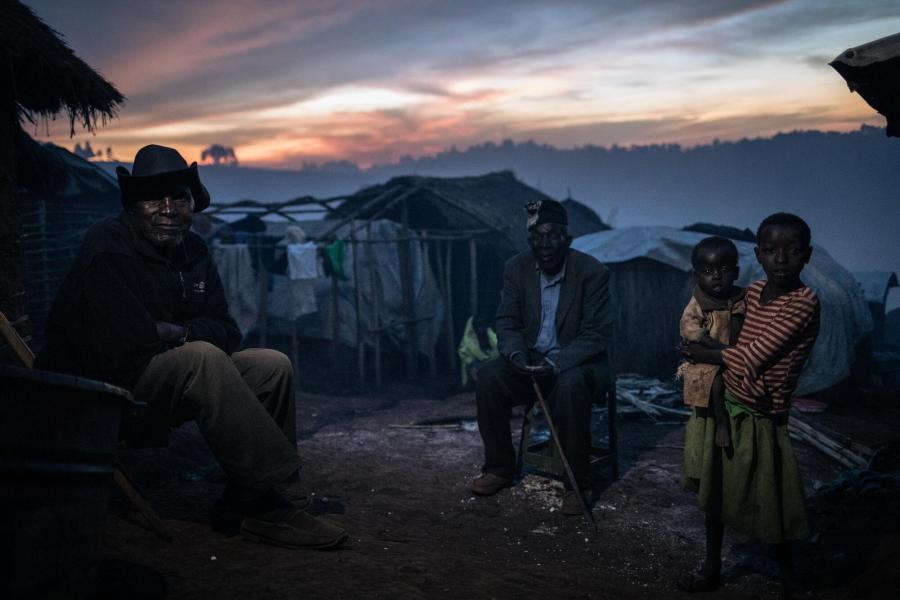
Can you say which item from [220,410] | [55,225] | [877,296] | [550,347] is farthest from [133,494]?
[877,296]

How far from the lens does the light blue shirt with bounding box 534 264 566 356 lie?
520 centimetres

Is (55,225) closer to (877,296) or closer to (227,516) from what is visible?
(227,516)

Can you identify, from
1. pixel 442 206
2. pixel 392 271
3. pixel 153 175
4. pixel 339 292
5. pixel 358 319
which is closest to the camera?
pixel 153 175

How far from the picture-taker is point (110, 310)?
121 inches

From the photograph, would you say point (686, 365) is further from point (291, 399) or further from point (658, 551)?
point (291, 399)

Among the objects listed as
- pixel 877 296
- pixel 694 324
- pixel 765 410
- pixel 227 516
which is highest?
pixel 694 324

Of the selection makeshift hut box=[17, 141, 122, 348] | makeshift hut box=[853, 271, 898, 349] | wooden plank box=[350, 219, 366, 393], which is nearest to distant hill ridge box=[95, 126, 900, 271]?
makeshift hut box=[853, 271, 898, 349]

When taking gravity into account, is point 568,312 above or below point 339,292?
above

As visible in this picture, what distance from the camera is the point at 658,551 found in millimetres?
3963

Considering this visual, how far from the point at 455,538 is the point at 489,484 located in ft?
2.83

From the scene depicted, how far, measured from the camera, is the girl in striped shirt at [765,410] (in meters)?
2.91

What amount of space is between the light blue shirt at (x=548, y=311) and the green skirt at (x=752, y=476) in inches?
79.6

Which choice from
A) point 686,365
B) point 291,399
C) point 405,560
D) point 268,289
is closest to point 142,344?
point 291,399

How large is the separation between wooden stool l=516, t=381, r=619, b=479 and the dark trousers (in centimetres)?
12
